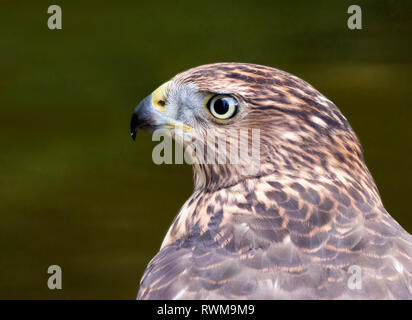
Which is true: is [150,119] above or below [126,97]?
below

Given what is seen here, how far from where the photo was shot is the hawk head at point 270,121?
2.58 metres

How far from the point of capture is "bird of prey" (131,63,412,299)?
2.27m

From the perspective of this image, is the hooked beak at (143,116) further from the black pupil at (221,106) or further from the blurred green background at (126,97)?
the blurred green background at (126,97)

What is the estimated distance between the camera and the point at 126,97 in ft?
18.1

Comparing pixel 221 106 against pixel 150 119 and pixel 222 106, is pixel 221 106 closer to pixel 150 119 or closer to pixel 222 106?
pixel 222 106

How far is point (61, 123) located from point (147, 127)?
2930 mm

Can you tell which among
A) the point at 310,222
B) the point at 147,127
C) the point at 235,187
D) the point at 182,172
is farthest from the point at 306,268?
the point at 182,172

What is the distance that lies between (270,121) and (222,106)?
152 millimetres

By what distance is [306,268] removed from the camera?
2297 mm

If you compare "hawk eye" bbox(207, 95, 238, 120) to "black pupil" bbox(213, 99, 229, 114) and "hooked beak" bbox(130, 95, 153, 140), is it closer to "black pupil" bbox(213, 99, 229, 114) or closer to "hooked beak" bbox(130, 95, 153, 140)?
"black pupil" bbox(213, 99, 229, 114)

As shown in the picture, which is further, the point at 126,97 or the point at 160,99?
the point at 126,97

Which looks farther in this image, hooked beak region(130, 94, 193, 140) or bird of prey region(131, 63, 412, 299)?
hooked beak region(130, 94, 193, 140)

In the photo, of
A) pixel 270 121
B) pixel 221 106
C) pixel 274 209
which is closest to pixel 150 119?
pixel 221 106

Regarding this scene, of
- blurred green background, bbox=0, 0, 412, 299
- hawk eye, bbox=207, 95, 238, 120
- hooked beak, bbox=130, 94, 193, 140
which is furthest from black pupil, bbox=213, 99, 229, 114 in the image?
blurred green background, bbox=0, 0, 412, 299
